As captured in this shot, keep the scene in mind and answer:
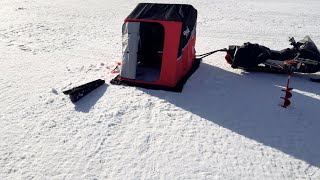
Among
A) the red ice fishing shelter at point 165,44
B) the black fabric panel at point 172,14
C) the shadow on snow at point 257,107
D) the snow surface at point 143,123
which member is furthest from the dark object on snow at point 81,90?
the black fabric panel at point 172,14

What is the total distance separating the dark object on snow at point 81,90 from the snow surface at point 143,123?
12cm

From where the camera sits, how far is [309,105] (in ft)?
23.8

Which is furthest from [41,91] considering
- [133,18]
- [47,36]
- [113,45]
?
[47,36]

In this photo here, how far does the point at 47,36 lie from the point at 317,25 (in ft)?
36.6

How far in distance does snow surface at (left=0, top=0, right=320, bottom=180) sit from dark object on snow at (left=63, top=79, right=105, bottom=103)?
0.12 meters

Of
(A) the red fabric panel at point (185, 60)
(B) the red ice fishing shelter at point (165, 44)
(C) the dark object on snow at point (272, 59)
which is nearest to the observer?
(B) the red ice fishing shelter at point (165, 44)

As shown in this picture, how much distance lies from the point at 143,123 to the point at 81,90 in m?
1.80

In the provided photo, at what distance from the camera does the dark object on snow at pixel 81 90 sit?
7095 mm

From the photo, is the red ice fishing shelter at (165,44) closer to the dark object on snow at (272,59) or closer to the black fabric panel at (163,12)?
the black fabric panel at (163,12)

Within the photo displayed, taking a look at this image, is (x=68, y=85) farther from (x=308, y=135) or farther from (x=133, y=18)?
(x=308, y=135)

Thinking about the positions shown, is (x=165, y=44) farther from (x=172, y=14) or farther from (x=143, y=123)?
(x=143, y=123)

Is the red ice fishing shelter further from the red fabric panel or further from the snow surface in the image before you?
the snow surface

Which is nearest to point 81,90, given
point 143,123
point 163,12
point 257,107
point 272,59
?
point 143,123

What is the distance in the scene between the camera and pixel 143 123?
6336 millimetres
